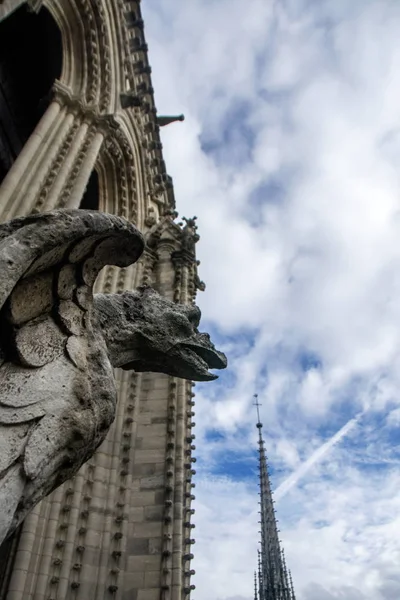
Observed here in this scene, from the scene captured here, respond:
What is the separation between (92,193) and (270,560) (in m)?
26.3

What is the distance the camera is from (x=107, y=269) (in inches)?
370

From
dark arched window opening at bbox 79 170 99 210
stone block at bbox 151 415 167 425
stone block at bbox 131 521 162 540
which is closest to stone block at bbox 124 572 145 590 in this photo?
stone block at bbox 131 521 162 540

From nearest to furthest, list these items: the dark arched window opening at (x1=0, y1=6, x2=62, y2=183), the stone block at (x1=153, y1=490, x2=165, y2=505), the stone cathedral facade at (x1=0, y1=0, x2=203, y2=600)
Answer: the stone cathedral facade at (x1=0, y1=0, x2=203, y2=600), the stone block at (x1=153, y1=490, x2=165, y2=505), the dark arched window opening at (x1=0, y1=6, x2=62, y2=183)

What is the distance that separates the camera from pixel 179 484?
690cm

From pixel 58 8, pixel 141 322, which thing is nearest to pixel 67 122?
pixel 58 8

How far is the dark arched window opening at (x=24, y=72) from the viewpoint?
31.9 feet

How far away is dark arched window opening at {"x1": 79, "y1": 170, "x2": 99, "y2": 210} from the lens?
11.8 meters

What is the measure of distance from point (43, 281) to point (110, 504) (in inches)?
207

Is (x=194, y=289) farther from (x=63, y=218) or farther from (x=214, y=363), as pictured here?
(x=63, y=218)

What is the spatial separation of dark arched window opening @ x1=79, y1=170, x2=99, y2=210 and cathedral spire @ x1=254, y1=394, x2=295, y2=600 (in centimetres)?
2563

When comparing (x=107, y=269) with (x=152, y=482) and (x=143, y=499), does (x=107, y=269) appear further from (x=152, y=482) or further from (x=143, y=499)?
(x=143, y=499)

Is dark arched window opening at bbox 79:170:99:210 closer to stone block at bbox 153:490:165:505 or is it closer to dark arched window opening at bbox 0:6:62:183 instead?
dark arched window opening at bbox 0:6:62:183

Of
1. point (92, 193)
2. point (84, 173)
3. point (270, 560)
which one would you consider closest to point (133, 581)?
point (84, 173)

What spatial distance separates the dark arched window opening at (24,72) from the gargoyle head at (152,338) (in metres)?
7.88
